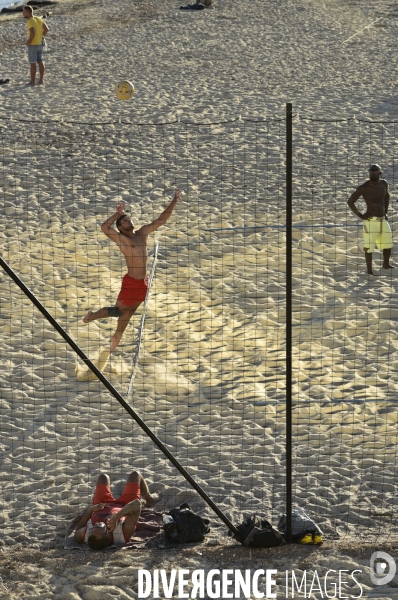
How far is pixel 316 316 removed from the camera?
8.26m

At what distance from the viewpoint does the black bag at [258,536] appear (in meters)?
5.27

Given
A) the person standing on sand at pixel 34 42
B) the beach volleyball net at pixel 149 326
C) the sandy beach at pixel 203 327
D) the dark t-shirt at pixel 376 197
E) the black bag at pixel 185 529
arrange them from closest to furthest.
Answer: the black bag at pixel 185 529, the sandy beach at pixel 203 327, the beach volleyball net at pixel 149 326, the dark t-shirt at pixel 376 197, the person standing on sand at pixel 34 42

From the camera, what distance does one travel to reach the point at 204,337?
7992 mm

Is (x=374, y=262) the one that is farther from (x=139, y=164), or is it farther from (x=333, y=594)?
(x=333, y=594)

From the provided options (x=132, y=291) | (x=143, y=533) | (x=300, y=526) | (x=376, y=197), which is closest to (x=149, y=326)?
(x=132, y=291)

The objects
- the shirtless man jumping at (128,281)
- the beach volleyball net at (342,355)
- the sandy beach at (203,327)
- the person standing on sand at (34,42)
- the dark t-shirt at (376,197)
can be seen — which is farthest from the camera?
the person standing on sand at (34,42)

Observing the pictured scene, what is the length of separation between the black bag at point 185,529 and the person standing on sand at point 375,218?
14.4 ft

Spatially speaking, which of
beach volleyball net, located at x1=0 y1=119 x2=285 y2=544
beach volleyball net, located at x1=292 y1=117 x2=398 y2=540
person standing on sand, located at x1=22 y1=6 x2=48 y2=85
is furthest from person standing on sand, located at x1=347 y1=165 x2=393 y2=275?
person standing on sand, located at x1=22 y1=6 x2=48 y2=85

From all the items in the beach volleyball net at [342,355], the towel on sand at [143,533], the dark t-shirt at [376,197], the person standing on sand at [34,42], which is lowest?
the towel on sand at [143,533]

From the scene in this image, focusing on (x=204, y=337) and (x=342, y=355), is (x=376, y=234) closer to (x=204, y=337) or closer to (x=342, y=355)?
(x=342, y=355)

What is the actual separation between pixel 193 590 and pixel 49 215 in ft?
20.8

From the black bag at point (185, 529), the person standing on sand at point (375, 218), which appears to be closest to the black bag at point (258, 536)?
the black bag at point (185, 529)

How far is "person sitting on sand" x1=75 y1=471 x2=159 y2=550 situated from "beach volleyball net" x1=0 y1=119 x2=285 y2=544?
0.24 meters

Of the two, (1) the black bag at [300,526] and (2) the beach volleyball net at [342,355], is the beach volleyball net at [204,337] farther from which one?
(1) the black bag at [300,526]
